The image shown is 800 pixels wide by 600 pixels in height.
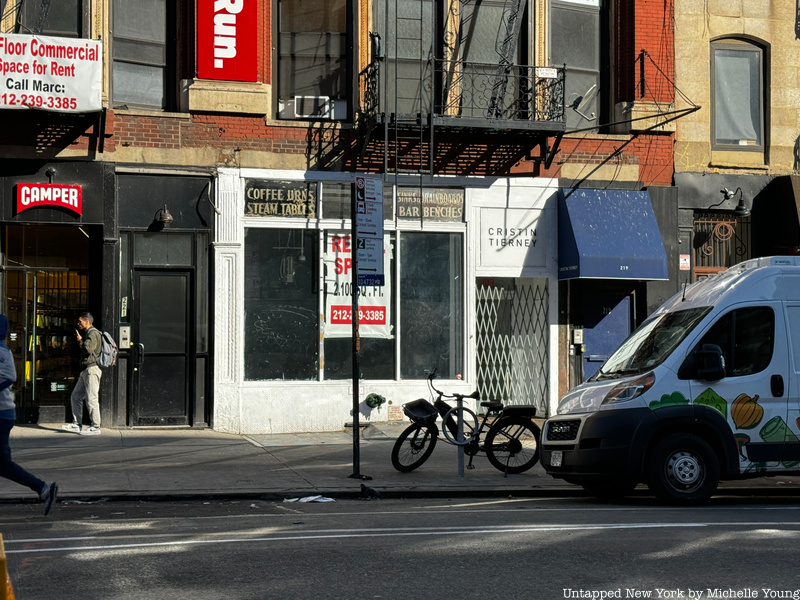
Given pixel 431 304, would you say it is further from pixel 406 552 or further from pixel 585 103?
pixel 406 552

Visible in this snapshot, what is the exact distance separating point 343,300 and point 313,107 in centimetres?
335

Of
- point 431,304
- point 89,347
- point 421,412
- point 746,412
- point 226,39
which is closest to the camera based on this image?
point 746,412

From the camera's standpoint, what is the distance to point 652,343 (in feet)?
36.2

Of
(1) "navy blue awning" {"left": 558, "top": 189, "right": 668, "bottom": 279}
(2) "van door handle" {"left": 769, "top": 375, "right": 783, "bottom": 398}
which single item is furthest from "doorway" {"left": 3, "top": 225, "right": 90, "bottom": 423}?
(2) "van door handle" {"left": 769, "top": 375, "right": 783, "bottom": 398}

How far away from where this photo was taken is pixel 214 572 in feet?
21.7

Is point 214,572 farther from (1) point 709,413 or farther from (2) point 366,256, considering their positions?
(2) point 366,256

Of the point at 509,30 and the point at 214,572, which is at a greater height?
the point at 509,30

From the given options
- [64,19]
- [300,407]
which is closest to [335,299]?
[300,407]

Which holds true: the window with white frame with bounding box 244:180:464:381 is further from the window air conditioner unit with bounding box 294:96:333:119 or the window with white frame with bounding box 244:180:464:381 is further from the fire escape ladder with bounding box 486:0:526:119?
the fire escape ladder with bounding box 486:0:526:119

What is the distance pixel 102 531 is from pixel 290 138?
9.78 m

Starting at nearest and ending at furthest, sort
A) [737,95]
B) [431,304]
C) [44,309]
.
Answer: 1. [44,309]
2. [431,304]
3. [737,95]

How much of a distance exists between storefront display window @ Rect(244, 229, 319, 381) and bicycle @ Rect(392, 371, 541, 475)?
4.31 meters

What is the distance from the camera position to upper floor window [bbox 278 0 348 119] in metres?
17.4

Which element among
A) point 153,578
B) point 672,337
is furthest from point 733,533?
point 153,578
